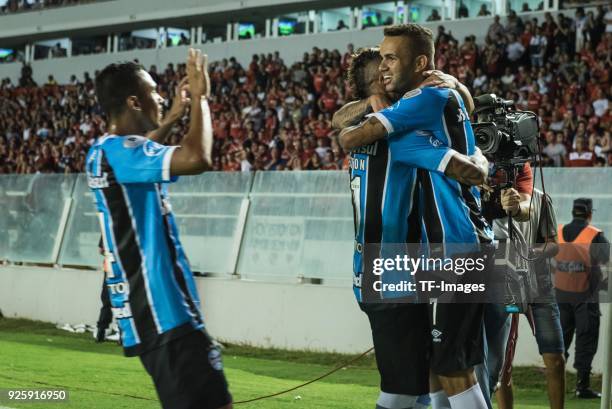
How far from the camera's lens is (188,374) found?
12.1 ft

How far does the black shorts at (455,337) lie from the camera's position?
4.31 meters

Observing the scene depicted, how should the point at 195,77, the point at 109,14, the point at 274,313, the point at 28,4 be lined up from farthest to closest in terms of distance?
1. the point at 28,4
2. the point at 109,14
3. the point at 274,313
4. the point at 195,77

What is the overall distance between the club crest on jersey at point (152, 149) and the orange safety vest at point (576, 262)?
680cm

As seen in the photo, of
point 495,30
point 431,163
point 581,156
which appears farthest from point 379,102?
point 495,30

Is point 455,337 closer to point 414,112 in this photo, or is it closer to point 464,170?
point 464,170

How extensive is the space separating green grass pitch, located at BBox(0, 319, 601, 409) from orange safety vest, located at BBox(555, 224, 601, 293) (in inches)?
37.9

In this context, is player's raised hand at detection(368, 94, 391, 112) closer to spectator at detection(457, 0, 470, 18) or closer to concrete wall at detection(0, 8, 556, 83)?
concrete wall at detection(0, 8, 556, 83)

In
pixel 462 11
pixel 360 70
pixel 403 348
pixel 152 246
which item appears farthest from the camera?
pixel 462 11

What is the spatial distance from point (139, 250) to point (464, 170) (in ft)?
4.86

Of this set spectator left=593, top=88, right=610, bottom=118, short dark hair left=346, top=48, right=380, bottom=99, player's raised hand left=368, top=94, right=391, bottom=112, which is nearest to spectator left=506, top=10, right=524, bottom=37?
spectator left=593, top=88, right=610, bottom=118

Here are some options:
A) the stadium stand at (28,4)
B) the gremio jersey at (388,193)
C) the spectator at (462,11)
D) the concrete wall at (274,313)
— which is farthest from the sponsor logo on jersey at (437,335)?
the stadium stand at (28,4)

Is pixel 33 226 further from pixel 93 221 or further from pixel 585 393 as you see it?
pixel 585 393

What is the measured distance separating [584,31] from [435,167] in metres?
15.2

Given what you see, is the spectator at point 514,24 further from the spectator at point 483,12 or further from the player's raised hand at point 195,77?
the player's raised hand at point 195,77
